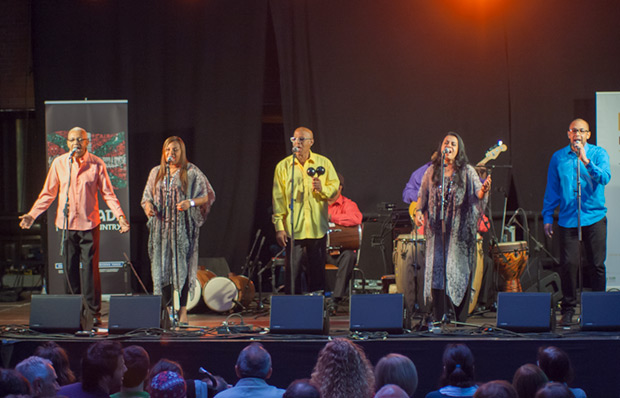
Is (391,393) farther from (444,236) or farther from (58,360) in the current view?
(444,236)

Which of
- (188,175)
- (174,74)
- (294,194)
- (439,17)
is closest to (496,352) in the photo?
(294,194)

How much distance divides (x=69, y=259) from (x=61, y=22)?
14.0ft

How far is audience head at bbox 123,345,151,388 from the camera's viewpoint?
385 centimetres

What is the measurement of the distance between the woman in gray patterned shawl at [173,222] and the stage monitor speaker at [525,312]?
2.76 metres

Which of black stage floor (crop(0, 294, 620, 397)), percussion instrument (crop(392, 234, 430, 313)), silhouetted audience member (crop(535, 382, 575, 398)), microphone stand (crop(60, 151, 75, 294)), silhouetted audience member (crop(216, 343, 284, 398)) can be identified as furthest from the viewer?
percussion instrument (crop(392, 234, 430, 313))

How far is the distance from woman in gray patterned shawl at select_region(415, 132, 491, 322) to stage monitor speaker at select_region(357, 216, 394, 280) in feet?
10.7

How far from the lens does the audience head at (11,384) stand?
320cm

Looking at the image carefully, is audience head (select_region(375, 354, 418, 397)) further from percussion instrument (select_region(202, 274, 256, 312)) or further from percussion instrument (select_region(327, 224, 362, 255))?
percussion instrument (select_region(327, 224, 362, 255))

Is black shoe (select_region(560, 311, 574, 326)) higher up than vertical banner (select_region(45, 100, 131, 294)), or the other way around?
vertical banner (select_region(45, 100, 131, 294))

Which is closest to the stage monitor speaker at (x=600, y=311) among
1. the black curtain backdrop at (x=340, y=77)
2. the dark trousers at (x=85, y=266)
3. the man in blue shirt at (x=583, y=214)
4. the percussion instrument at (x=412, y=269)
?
the man in blue shirt at (x=583, y=214)

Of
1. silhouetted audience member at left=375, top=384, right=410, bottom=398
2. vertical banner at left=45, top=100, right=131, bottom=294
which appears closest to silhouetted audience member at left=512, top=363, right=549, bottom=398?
silhouetted audience member at left=375, top=384, right=410, bottom=398

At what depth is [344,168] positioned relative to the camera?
9711mm

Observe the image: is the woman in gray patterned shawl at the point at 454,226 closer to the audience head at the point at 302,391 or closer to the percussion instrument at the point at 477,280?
the percussion instrument at the point at 477,280

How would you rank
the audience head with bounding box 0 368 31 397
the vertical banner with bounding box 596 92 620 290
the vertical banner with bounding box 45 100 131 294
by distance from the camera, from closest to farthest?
the audience head with bounding box 0 368 31 397 < the vertical banner with bounding box 596 92 620 290 < the vertical banner with bounding box 45 100 131 294
